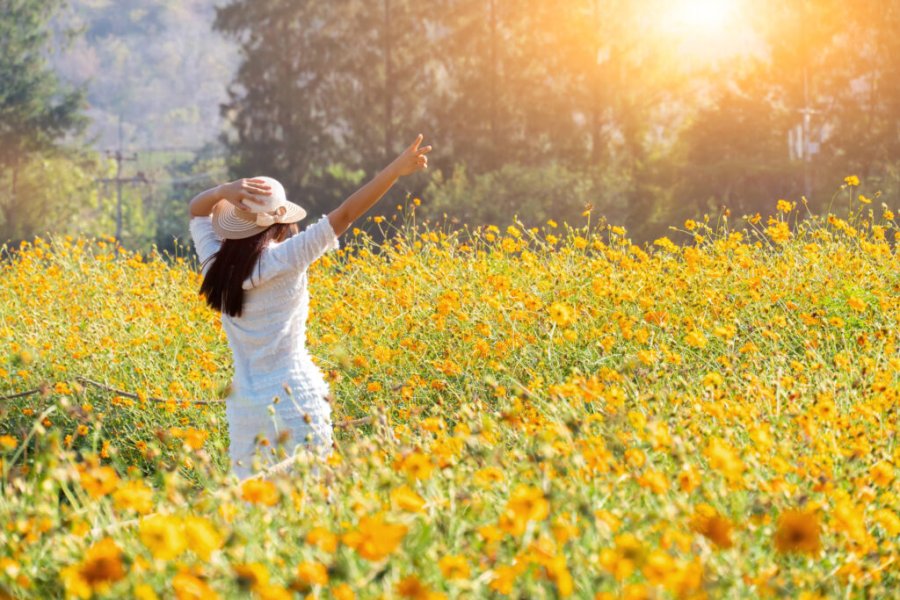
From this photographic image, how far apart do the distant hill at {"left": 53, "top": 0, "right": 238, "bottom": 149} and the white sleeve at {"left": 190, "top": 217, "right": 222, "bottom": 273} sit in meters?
137

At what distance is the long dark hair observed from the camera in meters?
3.39

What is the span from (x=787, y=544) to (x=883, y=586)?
2.89ft

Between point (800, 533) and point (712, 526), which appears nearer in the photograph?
point (800, 533)

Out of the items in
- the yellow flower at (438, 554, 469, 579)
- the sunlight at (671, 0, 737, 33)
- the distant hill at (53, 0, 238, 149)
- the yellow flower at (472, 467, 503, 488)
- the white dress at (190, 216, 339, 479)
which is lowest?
the distant hill at (53, 0, 238, 149)

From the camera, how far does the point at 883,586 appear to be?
2.42 metres

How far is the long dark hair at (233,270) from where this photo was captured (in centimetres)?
339

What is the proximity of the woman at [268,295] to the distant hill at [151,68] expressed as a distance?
5401 inches

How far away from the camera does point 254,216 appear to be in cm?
340

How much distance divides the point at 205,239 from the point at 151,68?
167 m

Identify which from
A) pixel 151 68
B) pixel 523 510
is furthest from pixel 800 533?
pixel 151 68

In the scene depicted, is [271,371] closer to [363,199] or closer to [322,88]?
[363,199]

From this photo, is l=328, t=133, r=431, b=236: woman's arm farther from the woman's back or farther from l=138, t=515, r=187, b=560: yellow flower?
l=138, t=515, r=187, b=560: yellow flower

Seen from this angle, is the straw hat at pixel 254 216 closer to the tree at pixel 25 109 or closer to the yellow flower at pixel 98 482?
the yellow flower at pixel 98 482

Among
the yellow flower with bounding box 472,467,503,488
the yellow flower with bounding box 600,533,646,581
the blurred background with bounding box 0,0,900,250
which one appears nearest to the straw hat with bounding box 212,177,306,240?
the yellow flower with bounding box 472,467,503,488
